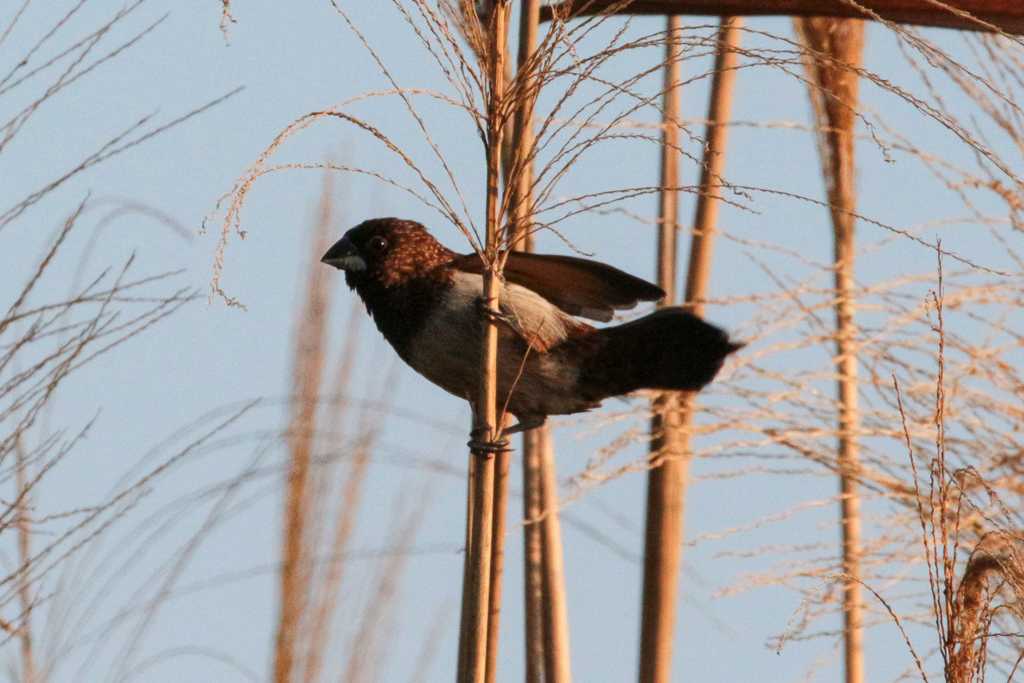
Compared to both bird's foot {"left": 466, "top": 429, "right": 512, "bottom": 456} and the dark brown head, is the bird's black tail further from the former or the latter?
bird's foot {"left": 466, "top": 429, "right": 512, "bottom": 456}

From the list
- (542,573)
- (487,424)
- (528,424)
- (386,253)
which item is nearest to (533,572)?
(542,573)

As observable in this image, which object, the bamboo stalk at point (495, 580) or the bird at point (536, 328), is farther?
the bird at point (536, 328)

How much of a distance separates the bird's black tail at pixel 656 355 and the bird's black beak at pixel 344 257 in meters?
0.41

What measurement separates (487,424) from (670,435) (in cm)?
109

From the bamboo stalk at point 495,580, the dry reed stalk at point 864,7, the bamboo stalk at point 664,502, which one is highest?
the dry reed stalk at point 864,7

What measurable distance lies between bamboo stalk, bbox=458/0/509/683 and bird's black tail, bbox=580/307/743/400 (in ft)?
2.76

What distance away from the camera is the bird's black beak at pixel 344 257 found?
2697 millimetres

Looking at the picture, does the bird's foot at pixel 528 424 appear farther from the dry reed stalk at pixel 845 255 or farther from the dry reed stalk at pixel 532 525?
the dry reed stalk at pixel 845 255

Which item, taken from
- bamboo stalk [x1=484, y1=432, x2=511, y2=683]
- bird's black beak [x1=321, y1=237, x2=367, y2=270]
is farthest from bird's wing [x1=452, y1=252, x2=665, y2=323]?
bamboo stalk [x1=484, y1=432, x2=511, y2=683]

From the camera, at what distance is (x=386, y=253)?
268 centimetres

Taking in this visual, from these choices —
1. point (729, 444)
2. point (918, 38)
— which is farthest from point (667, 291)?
point (918, 38)

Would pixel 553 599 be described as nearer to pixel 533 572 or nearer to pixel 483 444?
pixel 533 572

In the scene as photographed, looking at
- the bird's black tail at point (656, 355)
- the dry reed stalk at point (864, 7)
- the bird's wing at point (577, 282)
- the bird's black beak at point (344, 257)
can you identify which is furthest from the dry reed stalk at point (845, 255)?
the bird's black beak at point (344, 257)

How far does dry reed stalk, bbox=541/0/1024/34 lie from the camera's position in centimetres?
204
